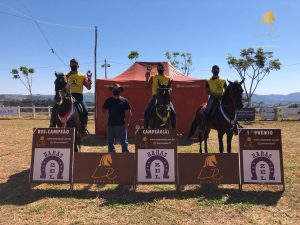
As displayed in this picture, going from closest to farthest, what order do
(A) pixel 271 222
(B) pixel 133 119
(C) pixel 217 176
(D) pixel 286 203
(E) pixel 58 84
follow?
(A) pixel 271 222 < (D) pixel 286 203 < (C) pixel 217 176 < (E) pixel 58 84 < (B) pixel 133 119

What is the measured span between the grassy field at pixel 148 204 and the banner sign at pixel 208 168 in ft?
0.86

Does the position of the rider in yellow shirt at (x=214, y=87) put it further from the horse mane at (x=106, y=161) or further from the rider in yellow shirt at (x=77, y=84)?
the horse mane at (x=106, y=161)

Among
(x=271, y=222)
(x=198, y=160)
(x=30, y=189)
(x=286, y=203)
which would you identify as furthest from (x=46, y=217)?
(x=286, y=203)

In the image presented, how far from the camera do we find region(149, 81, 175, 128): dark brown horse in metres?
11.0

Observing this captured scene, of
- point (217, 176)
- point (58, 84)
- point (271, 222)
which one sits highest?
point (58, 84)

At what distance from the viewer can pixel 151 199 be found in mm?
7797

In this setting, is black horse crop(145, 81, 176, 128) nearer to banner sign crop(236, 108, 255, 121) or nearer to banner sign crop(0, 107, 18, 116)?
banner sign crop(236, 108, 255, 121)

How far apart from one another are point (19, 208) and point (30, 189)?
1.23 m

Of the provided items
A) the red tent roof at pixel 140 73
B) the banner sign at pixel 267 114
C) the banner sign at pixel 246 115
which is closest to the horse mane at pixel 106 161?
the red tent roof at pixel 140 73

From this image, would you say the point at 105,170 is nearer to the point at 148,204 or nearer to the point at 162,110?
the point at 148,204

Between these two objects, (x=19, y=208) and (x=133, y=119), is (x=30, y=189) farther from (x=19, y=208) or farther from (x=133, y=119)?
(x=133, y=119)

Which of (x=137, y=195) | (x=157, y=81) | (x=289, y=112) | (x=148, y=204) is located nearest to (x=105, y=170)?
(x=137, y=195)

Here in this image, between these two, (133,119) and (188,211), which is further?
(133,119)

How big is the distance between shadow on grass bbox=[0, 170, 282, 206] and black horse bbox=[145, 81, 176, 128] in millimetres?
3248
